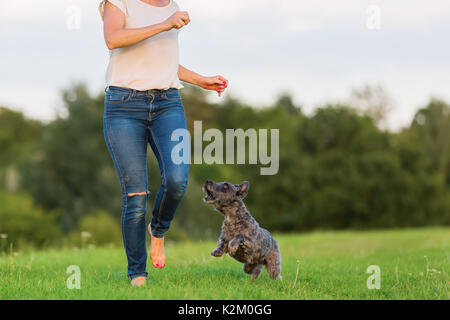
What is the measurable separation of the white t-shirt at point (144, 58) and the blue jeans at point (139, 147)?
8cm

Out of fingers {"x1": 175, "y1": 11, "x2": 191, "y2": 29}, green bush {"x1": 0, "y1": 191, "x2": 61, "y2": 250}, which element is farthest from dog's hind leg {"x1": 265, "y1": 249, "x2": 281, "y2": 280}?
green bush {"x1": 0, "y1": 191, "x2": 61, "y2": 250}

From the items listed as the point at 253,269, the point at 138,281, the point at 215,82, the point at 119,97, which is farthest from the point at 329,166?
the point at 119,97

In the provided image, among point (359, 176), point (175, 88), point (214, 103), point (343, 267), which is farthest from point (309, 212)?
point (175, 88)

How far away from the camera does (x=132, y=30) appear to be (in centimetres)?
423

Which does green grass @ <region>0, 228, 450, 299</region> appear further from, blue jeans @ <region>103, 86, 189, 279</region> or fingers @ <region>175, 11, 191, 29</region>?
fingers @ <region>175, 11, 191, 29</region>

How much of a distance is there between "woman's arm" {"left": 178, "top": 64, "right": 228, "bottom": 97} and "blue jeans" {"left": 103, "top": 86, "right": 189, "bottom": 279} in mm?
473

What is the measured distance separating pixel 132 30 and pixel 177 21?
1.25 feet

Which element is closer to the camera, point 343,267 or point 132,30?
point 132,30

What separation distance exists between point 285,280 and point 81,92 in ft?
83.0

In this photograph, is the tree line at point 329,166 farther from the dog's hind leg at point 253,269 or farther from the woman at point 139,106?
the woman at point 139,106

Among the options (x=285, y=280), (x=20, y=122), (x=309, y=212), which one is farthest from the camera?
(x=20, y=122)

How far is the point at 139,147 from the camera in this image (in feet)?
14.4

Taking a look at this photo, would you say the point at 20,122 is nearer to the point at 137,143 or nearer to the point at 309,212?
the point at 309,212

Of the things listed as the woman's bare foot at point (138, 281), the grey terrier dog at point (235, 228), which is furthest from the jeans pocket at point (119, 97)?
the woman's bare foot at point (138, 281)
